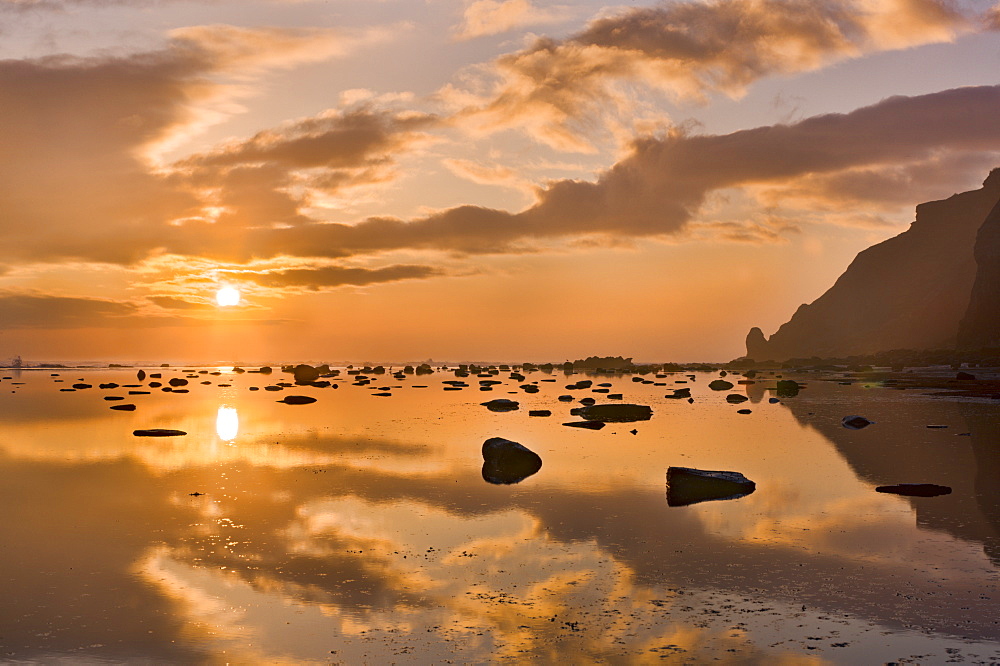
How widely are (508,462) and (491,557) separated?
1096 centimetres

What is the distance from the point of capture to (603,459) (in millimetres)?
28969

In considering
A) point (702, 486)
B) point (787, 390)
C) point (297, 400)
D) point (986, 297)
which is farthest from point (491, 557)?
point (986, 297)

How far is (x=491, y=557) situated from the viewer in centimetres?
1482

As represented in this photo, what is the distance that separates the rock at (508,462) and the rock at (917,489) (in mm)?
11194

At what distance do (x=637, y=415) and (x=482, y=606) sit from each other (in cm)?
3605

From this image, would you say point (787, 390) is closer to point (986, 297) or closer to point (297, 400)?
point (297, 400)

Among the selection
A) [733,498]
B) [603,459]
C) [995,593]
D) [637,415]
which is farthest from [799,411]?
[995,593]

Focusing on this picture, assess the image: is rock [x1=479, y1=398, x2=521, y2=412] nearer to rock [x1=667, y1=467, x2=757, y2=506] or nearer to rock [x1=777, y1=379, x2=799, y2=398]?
rock [x1=777, y1=379, x2=799, y2=398]

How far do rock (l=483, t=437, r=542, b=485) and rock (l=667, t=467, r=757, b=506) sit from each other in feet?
18.5

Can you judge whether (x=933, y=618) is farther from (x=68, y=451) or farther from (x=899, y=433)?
(x=68, y=451)

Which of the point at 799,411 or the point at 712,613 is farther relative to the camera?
the point at 799,411

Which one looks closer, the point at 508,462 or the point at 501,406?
the point at 508,462

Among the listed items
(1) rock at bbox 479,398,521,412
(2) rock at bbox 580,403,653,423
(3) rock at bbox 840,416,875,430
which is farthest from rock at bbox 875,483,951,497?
(1) rock at bbox 479,398,521,412

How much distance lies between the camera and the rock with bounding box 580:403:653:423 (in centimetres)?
4641
